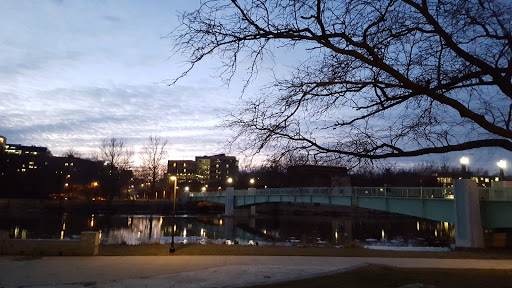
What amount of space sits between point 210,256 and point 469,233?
15.8m

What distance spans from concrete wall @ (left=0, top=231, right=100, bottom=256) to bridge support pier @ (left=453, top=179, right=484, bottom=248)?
19919 millimetres

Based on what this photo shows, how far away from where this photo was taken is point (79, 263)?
13039 mm

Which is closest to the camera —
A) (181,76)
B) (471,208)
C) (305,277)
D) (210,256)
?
(181,76)

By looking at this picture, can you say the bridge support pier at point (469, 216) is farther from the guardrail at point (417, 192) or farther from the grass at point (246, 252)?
the grass at point (246, 252)

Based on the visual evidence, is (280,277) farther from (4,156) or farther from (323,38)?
(4,156)

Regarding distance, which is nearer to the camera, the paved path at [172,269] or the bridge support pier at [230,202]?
the paved path at [172,269]

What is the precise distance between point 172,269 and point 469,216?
58.3 ft

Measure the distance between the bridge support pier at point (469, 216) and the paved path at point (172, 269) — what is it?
23.4 feet

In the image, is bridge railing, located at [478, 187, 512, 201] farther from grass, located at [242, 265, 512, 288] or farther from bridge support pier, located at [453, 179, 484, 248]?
grass, located at [242, 265, 512, 288]

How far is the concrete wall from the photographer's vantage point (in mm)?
14617

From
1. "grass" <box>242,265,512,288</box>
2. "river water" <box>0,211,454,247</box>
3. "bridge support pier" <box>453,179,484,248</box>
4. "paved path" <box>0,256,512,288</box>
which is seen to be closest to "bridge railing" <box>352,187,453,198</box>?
"bridge support pier" <box>453,179,484,248</box>

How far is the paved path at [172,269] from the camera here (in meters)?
10.3

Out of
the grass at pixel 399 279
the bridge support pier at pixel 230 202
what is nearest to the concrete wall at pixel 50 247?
the grass at pixel 399 279

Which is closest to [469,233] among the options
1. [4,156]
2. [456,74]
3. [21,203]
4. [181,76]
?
[456,74]
